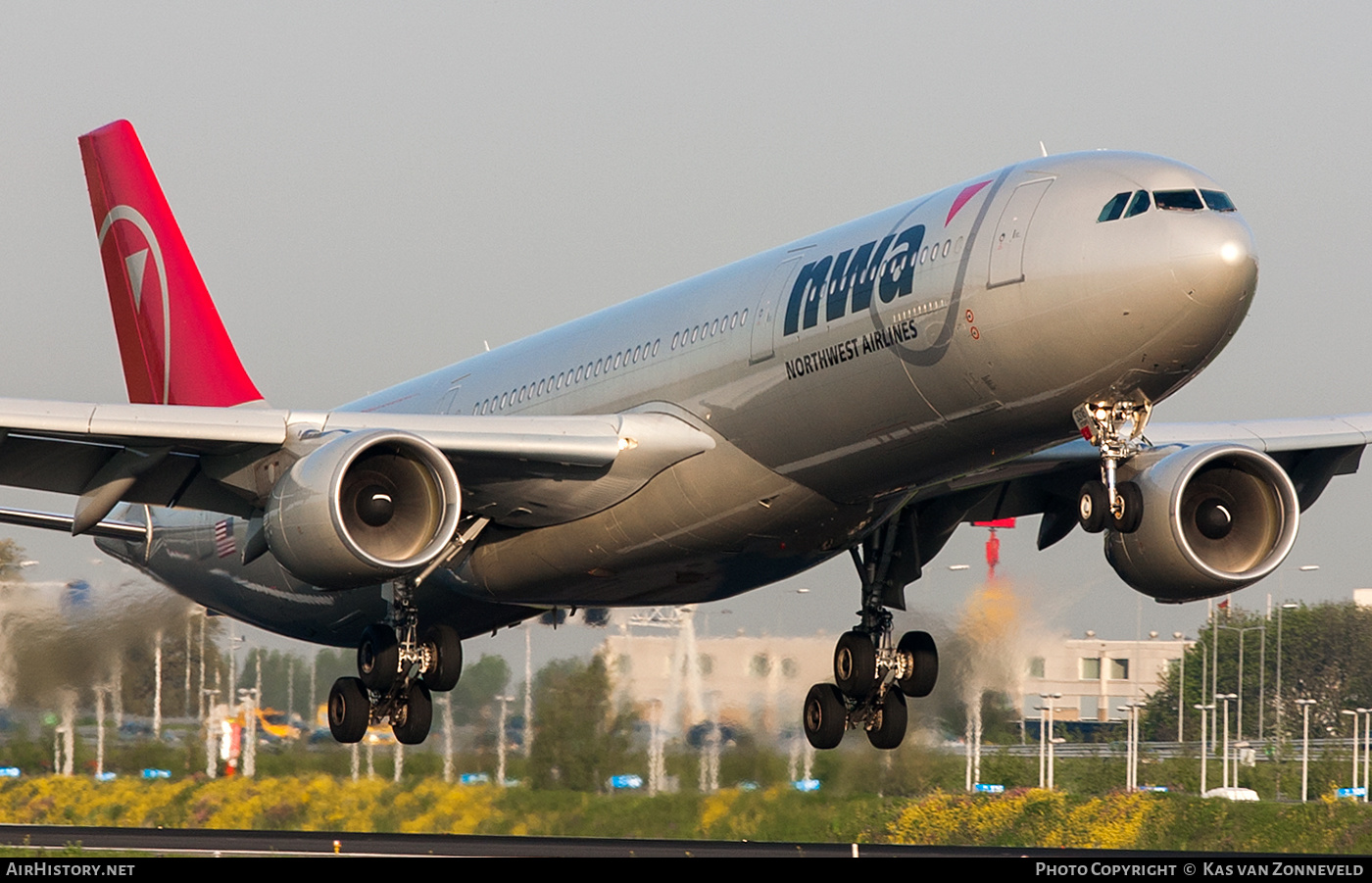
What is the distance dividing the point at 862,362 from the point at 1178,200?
A: 3.53 m

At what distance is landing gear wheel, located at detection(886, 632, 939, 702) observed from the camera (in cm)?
2522

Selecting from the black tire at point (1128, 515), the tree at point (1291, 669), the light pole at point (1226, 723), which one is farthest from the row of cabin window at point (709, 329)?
the light pole at point (1226, 723)

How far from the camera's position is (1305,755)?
114 feet

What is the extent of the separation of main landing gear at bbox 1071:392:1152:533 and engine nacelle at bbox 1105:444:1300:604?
28.4 inches

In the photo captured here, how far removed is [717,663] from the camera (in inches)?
1128

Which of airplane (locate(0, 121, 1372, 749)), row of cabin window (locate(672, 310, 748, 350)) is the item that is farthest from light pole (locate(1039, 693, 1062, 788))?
row of cabin window (locate(672, 310, 748, 350))

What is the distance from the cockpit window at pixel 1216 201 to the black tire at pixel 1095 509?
120 inches

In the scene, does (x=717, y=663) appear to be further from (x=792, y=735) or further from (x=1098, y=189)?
(x=1098, y=189)

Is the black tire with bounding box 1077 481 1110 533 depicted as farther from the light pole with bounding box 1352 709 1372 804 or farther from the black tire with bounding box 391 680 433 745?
the light pole with bounding box 1352 709 1372 804

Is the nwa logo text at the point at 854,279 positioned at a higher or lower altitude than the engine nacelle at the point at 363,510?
higher

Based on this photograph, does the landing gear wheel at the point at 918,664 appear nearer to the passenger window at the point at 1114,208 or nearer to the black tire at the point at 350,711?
the black tire at the point at 350,711

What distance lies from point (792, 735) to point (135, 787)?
434 inches

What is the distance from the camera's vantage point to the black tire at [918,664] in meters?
25.2
